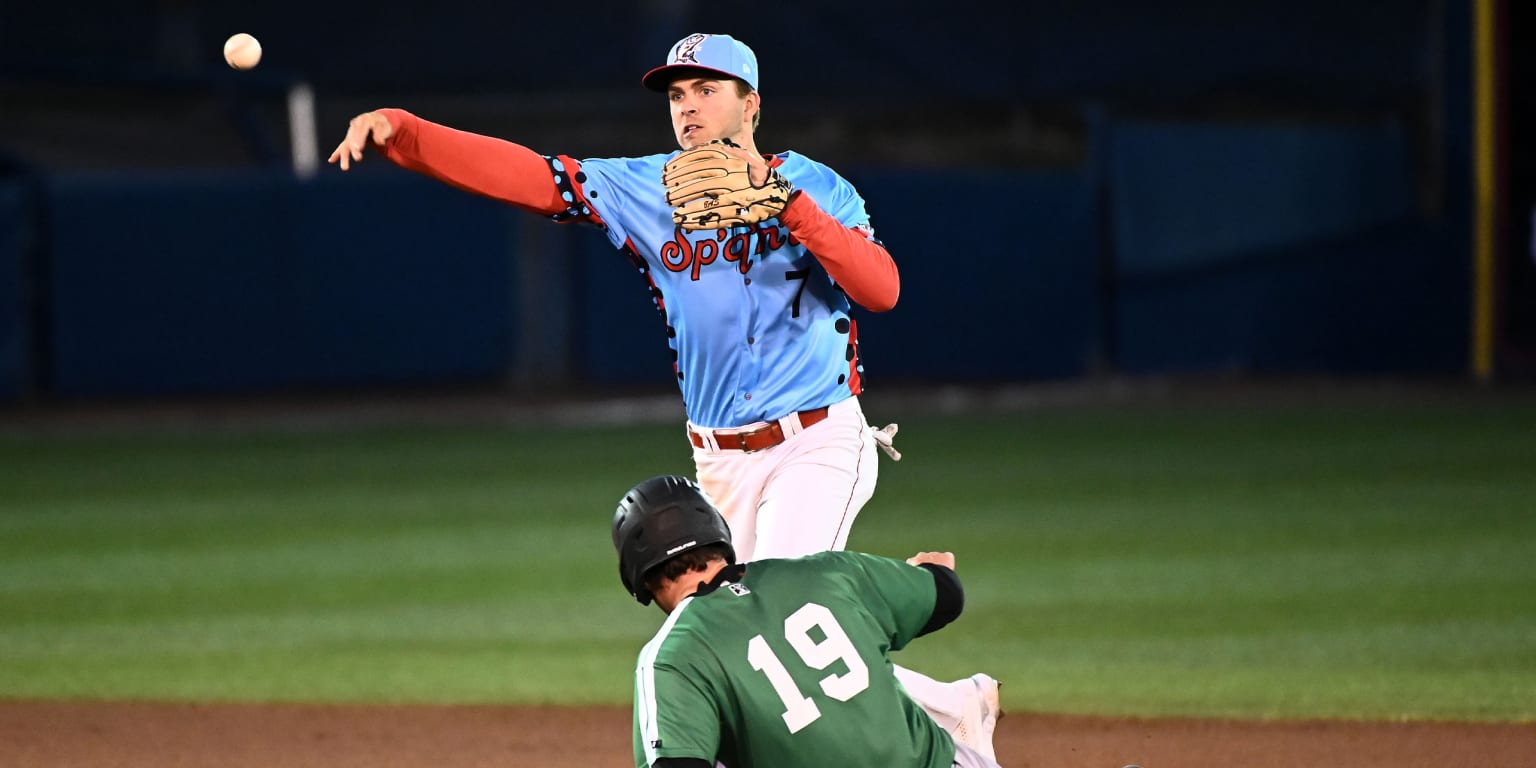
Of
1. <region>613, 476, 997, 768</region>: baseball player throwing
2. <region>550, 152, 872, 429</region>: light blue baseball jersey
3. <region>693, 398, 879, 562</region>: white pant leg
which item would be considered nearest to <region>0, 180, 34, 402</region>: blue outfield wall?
<region>550, 152, 872, 429</region>: light blue baseball jersey

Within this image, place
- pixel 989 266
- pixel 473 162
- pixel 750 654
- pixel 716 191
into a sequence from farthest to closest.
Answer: pixel 989 266 < pixel 473 162 < pixel 716 191 < pixel 750 654

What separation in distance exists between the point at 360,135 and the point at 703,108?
0.83 m

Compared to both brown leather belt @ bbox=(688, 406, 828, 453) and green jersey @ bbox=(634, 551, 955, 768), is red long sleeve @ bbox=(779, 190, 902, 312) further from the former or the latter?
green jersey @ bbox=(634, 551, 955, 768)

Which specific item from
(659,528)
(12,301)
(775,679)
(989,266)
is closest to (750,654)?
(775,679)

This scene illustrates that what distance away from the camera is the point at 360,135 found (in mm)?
4293

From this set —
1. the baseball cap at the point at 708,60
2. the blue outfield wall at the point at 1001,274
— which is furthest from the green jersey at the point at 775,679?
the blue outfield wall at the point at 1001,274

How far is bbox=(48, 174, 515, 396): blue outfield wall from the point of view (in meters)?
17.5

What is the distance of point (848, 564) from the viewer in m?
3.75

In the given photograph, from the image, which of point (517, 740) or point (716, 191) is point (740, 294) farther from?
Result: point (517, 740)

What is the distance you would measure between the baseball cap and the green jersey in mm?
1413

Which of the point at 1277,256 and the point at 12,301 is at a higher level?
the point at 12,301

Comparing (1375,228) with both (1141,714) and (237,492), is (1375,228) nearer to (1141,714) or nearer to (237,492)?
(237,492)

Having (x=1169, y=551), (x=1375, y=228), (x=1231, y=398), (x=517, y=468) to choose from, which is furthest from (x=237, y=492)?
(x=1375, y=228)

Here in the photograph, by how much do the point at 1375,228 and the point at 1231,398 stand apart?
2685 mm
